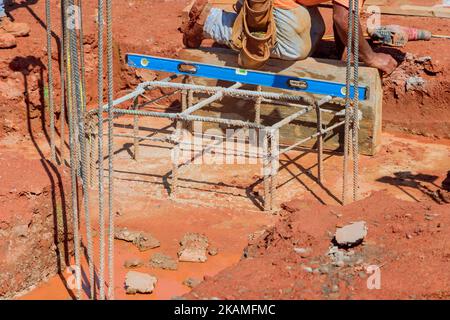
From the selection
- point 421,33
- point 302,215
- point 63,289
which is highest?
point 421,33

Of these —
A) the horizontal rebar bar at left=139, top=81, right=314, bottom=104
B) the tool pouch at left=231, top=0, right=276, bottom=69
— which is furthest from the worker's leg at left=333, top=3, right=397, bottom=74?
the horizontal rebar bar at left=139, top=81, right=314, bottom=104

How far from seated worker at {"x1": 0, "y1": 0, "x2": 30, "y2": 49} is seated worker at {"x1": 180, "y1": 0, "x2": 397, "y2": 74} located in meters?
2.41

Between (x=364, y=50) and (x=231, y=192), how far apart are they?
233 centimetres

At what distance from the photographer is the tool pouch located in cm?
1039

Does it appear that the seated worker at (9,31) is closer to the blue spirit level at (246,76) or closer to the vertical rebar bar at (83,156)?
the blue spirit level at (246,76)

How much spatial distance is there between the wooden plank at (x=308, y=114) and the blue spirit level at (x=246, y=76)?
421mm

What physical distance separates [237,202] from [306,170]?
1.18m

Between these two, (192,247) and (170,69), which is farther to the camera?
(170,69)

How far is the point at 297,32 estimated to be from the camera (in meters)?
10.8

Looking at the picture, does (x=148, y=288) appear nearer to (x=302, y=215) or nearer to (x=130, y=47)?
(x=302, y=215)

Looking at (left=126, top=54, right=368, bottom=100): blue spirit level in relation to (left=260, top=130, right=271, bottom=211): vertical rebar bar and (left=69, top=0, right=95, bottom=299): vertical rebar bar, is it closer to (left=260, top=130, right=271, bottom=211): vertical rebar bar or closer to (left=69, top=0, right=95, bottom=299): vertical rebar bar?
(left=260, top=130, right=271, bottom=211): vertical rebar bar

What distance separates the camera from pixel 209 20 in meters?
11.3

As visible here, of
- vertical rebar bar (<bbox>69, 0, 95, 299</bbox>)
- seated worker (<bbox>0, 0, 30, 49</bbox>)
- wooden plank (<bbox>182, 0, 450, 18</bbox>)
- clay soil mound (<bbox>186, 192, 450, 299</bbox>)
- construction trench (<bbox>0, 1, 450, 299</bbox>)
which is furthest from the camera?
wooden plank (<bbox>182, 0, 450, 18</bbox>)

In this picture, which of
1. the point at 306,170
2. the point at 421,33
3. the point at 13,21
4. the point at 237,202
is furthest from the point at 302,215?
the point at 13,21
